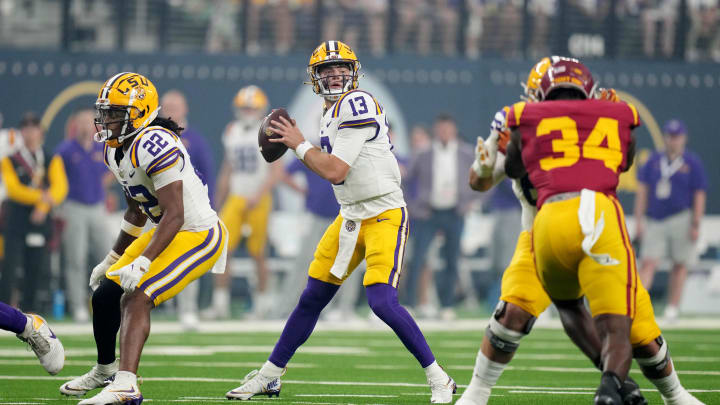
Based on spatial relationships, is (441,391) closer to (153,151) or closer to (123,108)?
(153,151)

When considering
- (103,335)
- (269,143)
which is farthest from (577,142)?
(103,335)

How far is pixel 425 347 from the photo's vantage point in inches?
242

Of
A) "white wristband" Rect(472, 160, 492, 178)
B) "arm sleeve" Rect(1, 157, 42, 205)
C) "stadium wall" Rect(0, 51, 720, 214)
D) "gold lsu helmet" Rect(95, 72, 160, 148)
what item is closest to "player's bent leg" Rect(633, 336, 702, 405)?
"white wristband" Rect(472, 160, 492, 178)

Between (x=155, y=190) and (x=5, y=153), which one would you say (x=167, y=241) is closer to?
(x=155, y=190)

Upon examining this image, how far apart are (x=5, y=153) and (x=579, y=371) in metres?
6.77

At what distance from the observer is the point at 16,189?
39.1 ft

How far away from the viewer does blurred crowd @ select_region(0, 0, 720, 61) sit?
14.8 m

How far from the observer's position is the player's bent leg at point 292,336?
622cm

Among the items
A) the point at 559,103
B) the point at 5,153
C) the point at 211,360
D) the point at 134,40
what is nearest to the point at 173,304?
the point at 5,153

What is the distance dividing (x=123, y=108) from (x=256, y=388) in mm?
1614

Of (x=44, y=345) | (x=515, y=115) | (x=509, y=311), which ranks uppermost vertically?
(x=515, y=115)

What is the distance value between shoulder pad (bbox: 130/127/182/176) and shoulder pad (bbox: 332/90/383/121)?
911 millimetres

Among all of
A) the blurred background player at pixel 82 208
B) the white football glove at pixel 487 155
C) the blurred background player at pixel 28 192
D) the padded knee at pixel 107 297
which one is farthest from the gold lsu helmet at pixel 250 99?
the white football glove at pixel 487 155

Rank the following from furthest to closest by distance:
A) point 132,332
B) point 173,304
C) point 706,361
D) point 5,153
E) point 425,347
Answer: point 173,304
point 5,153
point 706,361
point 425,347
point 132,332
